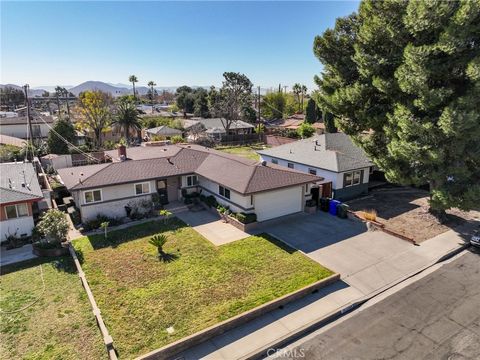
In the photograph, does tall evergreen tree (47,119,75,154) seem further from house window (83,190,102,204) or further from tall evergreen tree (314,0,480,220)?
tall evergreen tree (314,0,480,220)

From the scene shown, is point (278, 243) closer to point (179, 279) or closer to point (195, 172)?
point (179, 279)

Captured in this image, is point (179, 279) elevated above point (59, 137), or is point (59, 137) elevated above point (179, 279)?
point (59, 137)

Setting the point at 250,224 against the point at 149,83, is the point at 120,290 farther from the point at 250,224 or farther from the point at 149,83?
the point at 149,83

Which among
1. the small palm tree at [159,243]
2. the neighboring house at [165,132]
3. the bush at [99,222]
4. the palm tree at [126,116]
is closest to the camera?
the small palm tree at [159,243]

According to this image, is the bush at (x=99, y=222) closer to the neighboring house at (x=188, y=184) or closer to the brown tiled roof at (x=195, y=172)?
the neighboring house at (x=188, y=184)

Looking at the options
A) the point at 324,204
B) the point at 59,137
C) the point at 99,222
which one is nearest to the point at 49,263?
the point at 99,222

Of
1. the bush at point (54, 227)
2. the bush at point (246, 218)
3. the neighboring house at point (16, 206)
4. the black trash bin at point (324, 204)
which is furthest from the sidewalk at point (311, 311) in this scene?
the neighboring house at point (16, 206)

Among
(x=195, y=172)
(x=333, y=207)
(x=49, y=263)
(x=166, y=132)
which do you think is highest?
(x=166, y=132)
